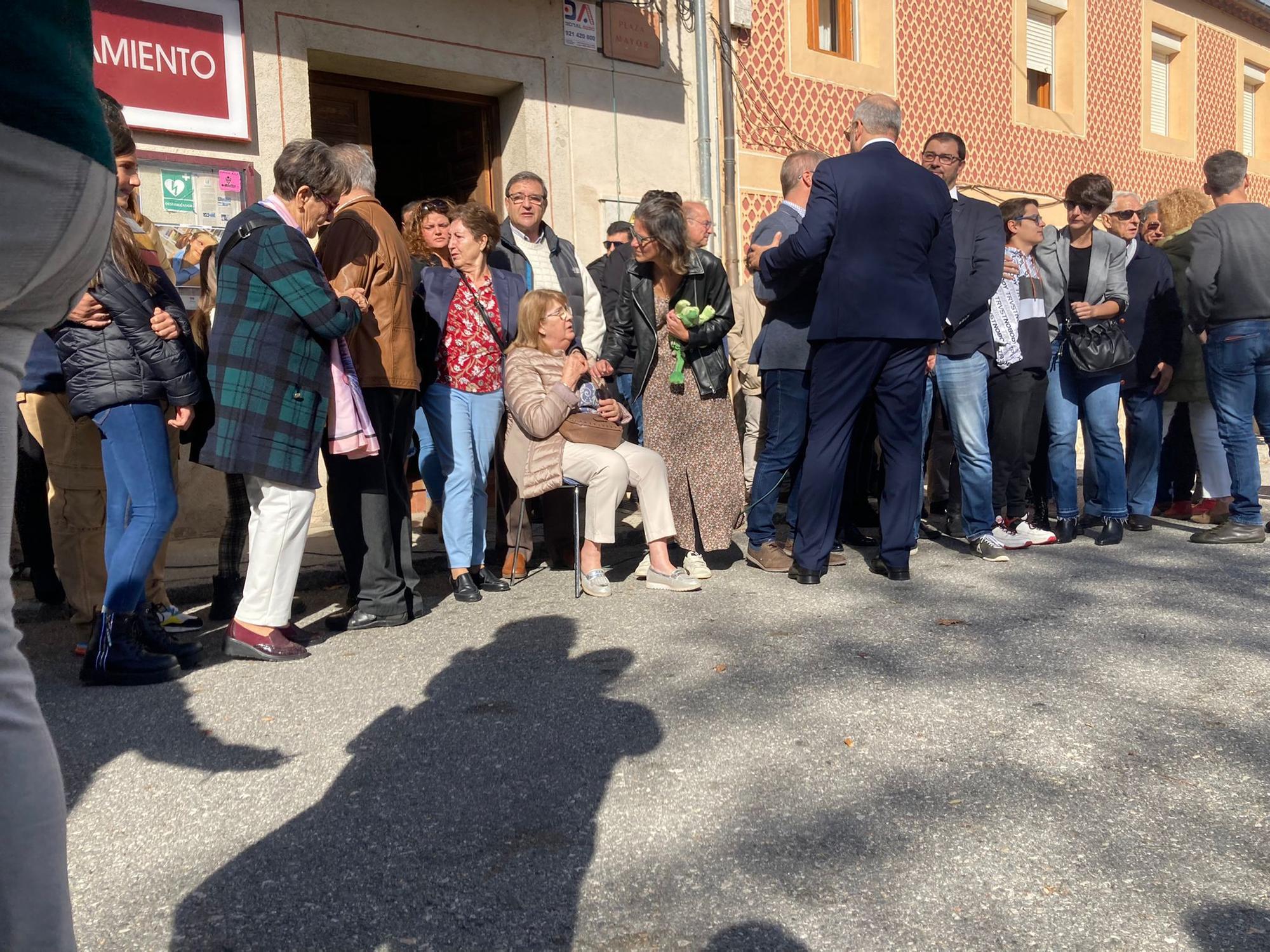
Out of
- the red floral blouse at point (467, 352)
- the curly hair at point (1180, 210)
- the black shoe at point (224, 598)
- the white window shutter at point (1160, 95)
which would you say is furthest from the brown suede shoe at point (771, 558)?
the white window shutter at point (1160, 95)

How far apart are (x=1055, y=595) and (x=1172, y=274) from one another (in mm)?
3085

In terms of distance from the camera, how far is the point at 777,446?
6051mm

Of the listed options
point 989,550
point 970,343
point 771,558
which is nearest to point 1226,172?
point 970,343

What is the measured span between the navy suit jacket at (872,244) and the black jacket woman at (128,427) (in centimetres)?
290

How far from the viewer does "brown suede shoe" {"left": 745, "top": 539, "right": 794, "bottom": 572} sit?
6.03m

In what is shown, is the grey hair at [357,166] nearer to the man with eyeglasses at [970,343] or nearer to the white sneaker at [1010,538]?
the man with eyeglasses at [970,343]

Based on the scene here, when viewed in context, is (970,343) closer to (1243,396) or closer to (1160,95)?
(1243,396)

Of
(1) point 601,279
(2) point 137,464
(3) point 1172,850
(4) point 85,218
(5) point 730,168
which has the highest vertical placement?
(5) point 730,168

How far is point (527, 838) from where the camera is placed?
2773 millimetres

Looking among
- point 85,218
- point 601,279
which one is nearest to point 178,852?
point 85,218

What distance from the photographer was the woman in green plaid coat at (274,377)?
441 cm

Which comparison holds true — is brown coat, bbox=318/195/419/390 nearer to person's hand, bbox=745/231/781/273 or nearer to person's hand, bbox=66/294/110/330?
person's hand, bbox=66/294/110/330

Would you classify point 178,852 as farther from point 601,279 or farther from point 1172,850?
point 601,279

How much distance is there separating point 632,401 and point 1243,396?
3.44 m
